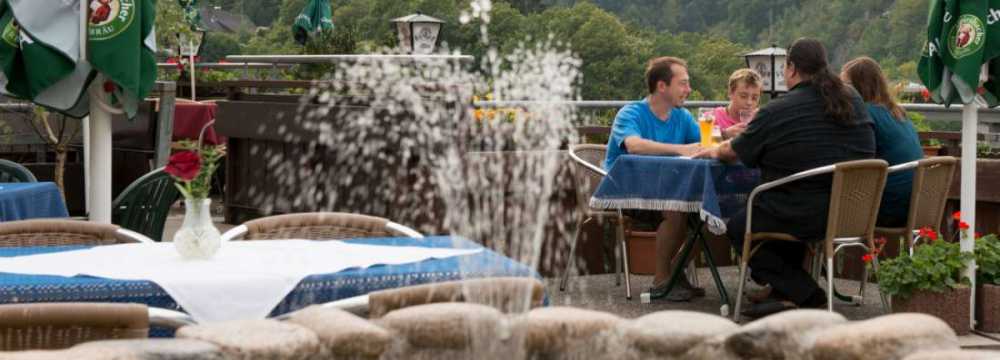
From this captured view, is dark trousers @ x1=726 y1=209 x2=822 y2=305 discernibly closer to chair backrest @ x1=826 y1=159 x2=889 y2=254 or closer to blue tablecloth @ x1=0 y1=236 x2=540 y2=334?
chair backrest @ x1=826 y1=159 x2=889 y2=254

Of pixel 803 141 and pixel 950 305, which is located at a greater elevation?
pixel 803 141

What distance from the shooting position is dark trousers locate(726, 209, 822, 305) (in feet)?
18.6

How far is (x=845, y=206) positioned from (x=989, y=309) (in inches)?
27.1

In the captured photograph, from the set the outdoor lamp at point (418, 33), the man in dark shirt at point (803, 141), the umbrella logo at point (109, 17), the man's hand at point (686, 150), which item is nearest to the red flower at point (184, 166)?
the umbrella logo at point (109, 17)

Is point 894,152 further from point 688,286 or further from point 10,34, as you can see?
point 10,34

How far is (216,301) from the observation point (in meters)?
2.88

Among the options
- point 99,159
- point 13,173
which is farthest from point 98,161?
point 13,173

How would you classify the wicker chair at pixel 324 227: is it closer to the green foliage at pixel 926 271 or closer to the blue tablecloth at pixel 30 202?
the blue tablecloth at pixel 30 202

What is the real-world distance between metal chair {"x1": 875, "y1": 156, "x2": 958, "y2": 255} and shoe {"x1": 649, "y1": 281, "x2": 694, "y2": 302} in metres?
0.83

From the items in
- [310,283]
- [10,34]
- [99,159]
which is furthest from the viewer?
[99,159]

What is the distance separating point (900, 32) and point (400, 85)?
90.8ft

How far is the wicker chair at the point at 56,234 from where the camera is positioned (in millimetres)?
3711

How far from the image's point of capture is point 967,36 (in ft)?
17.6

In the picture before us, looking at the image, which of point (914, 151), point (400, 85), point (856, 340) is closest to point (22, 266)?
point (856, 340)
